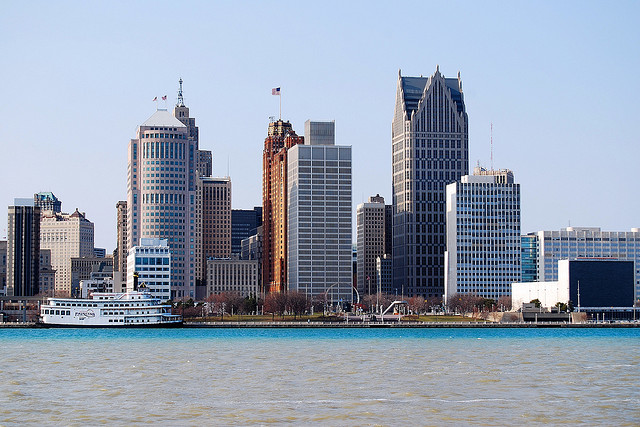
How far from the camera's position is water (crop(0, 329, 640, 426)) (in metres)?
75.6

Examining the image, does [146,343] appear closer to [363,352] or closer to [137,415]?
[363,352]

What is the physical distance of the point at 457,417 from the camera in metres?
74.8

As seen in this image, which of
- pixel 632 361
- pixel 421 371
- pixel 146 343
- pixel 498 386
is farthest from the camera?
pixel 146 343

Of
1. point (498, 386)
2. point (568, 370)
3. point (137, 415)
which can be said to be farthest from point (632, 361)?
point (137, 415)

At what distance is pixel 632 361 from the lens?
127062 mm

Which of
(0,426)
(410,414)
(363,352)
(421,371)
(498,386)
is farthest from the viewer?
(363,352)

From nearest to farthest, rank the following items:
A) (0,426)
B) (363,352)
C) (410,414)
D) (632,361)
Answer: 1. (0,426)
2. (410,414)
3. (632,361)
4. (363,352)

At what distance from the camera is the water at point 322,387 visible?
7556 cm

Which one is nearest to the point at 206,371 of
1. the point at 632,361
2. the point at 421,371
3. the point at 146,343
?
the point at 421,371

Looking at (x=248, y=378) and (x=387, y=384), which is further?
(x=248, y=378)

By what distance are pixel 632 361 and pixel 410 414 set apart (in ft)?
194

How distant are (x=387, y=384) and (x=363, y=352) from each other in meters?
51.1

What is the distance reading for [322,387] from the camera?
94.4 m

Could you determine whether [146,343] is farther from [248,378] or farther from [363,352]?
[248,378]
